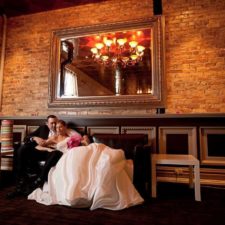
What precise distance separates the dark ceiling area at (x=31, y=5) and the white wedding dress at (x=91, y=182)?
302 cm

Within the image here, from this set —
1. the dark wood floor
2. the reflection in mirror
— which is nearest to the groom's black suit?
the dark wood floor

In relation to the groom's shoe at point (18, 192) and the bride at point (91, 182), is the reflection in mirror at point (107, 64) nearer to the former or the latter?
the bride at point (91, 182)

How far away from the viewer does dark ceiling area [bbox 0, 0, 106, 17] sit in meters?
3.94

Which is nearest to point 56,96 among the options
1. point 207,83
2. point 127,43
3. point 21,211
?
point 127,43

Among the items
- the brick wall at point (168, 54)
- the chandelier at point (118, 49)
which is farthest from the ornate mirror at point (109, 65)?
the brick wall at point (168, 54)

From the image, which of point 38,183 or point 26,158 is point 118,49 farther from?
point 38,183

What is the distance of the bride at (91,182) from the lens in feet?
6.79

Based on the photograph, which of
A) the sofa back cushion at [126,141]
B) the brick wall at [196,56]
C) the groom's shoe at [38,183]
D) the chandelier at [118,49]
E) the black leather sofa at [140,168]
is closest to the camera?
the black leather sofa at [140,168]

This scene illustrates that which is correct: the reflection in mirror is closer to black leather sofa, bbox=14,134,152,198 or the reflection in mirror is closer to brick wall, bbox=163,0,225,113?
brick wall, bbox=163,0,225,113

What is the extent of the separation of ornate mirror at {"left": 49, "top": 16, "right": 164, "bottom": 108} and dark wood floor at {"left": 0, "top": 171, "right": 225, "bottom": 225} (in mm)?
1612

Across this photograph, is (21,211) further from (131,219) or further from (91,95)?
(91,95)

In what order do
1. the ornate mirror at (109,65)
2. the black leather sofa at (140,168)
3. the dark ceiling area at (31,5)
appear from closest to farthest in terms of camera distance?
the black leather sofa at (140,168), the ornate mirror at (109,65), the dark ceiling area at (31,5)

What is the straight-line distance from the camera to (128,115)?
3.38m

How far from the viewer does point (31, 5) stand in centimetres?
406
